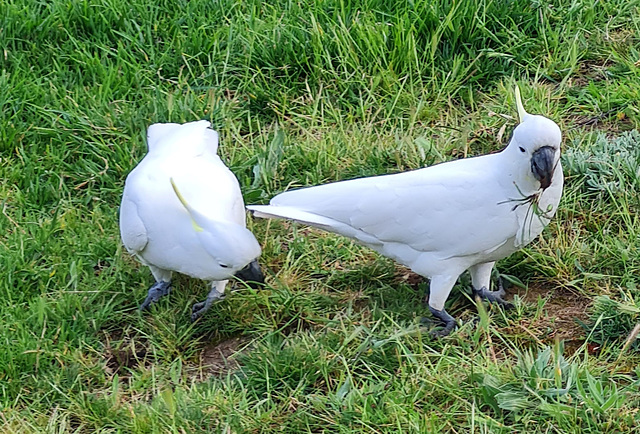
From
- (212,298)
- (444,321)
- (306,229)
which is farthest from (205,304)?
(444,321)

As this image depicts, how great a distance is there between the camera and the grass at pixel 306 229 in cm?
285

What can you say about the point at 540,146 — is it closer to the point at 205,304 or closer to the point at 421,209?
the point at 421,209

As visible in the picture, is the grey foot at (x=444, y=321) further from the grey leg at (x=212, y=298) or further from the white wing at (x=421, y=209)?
the grey leg at (x=212, y=298)

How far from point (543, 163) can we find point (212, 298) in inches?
50.3

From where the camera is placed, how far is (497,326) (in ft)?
10.2

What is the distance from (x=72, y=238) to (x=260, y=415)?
128 cm

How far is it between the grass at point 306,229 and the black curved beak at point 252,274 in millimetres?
48

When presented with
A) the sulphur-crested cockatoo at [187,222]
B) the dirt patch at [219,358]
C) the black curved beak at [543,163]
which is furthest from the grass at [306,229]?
the black curved beak at [543,163]

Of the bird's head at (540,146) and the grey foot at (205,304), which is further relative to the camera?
the grey foot at (205,304)

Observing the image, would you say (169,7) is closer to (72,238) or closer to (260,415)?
(72,238)

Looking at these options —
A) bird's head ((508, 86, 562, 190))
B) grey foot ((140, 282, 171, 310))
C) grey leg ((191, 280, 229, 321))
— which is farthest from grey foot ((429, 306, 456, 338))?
grey foot ((140, 282, 171, 310))

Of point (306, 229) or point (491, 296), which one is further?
point (306, 229)

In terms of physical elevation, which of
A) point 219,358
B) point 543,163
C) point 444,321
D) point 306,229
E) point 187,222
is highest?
point 543,163

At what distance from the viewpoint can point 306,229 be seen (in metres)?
3.72
